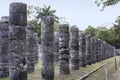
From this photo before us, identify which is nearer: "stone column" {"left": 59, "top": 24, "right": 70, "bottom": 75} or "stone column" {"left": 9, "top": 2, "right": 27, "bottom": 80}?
"stone column" {"left": 9, "top": 2, "right": 27, "bottom": 80}

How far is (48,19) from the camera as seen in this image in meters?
17.3

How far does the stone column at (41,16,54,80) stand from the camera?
16.9 metres

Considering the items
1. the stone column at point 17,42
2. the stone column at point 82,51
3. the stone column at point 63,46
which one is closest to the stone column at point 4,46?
the stone column at point 63,46

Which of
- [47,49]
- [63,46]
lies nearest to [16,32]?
[47,49]

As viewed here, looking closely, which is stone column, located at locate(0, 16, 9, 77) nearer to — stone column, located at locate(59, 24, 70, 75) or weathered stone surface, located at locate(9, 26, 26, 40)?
stone column, located at locate(59, 24, 70, 75)

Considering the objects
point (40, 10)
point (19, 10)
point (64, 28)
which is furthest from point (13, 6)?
point (40, 10)

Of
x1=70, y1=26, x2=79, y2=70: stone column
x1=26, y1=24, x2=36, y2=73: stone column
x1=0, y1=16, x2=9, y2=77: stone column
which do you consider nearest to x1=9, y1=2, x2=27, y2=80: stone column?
x1=0, y1=16, x2=9, y2=77: stone column

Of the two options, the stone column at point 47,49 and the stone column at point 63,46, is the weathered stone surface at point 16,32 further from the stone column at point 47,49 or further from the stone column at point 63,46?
the stone column at point 63,46

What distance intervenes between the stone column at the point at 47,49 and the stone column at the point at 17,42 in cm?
415

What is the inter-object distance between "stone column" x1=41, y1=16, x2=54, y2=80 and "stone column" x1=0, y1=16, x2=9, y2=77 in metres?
2.88

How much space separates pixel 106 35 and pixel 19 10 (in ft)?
334

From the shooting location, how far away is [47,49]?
17.0 m

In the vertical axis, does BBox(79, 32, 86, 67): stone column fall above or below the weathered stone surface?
below

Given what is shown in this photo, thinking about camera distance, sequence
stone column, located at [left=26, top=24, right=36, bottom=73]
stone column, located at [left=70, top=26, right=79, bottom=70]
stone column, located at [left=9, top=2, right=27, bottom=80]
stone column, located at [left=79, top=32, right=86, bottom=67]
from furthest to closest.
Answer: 1. stone column, located at [left=79, top=32, right=86, bottom=67]
2. stone column, located at [left=70, top=26, right=79, bottom=70]
3. stone column, located at [left=26, top=24, right=36, bottom=73]
4. stone column, located at [left=9, top=2, right=27, bottom=80]
